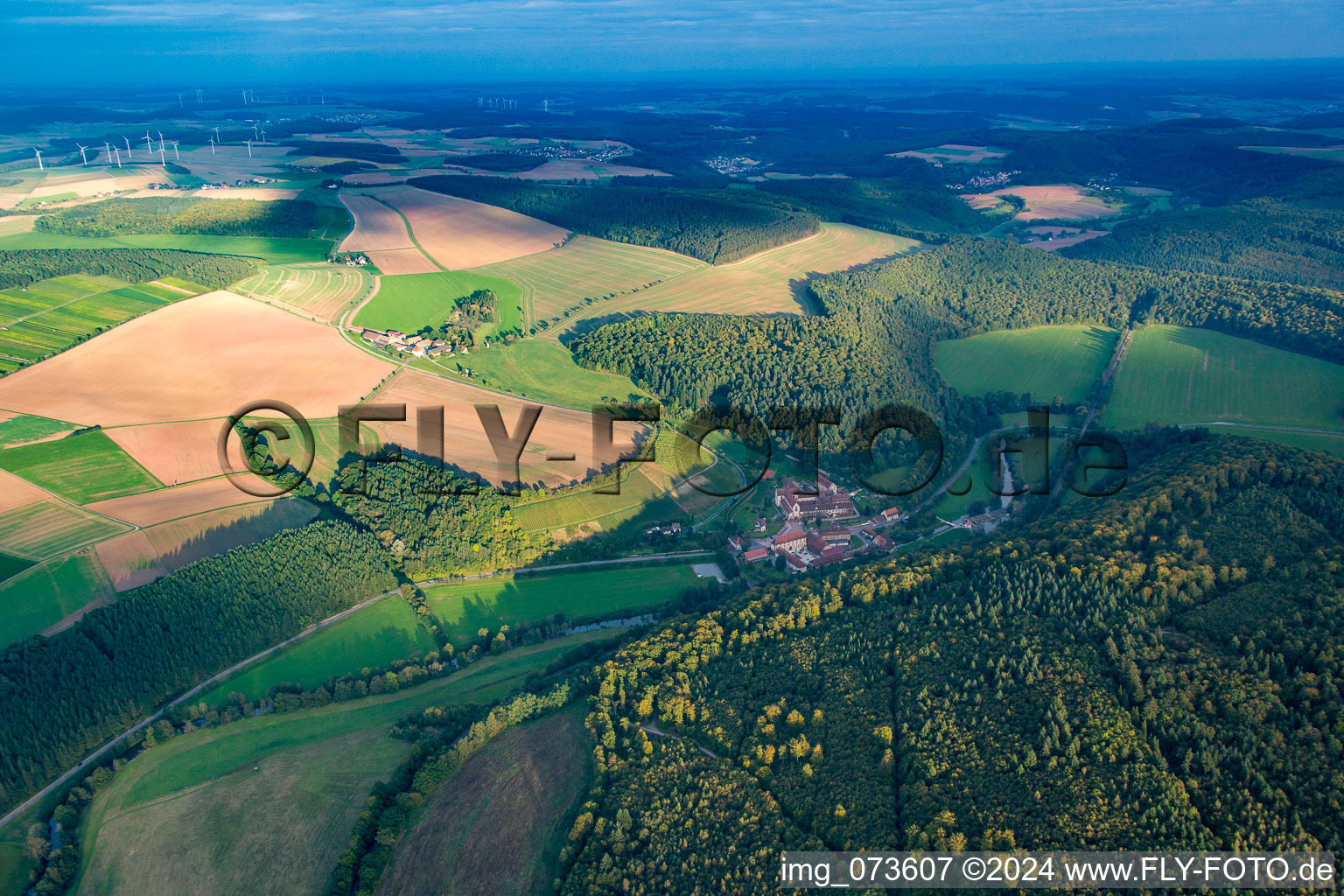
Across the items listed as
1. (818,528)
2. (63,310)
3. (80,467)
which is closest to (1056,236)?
(818,528)

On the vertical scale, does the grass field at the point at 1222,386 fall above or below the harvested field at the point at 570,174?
below

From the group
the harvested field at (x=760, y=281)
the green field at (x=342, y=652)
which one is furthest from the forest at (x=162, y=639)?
the harvested field at (x=760, y=281)

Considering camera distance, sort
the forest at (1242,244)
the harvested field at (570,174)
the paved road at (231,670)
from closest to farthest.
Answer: the paved road at (231,670), the forest at (1242,244), the harvested field at (570,174)

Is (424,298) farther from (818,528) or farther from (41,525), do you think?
(818,528)

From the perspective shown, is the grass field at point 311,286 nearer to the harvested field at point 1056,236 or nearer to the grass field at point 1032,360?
the grass field at point 1032,360

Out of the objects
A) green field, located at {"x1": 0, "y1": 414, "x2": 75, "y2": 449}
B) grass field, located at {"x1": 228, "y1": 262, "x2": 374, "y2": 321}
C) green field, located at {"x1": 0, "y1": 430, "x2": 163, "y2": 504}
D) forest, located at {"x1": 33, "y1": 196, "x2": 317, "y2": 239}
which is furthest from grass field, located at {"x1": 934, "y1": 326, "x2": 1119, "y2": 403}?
forest, located at {"x1": 33, "y1": 196, "x2": 317, "y2": 239}

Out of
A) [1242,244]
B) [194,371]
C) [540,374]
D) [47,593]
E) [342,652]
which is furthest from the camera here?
[1242,244]

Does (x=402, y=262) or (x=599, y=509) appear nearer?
(x=599, y=509)
